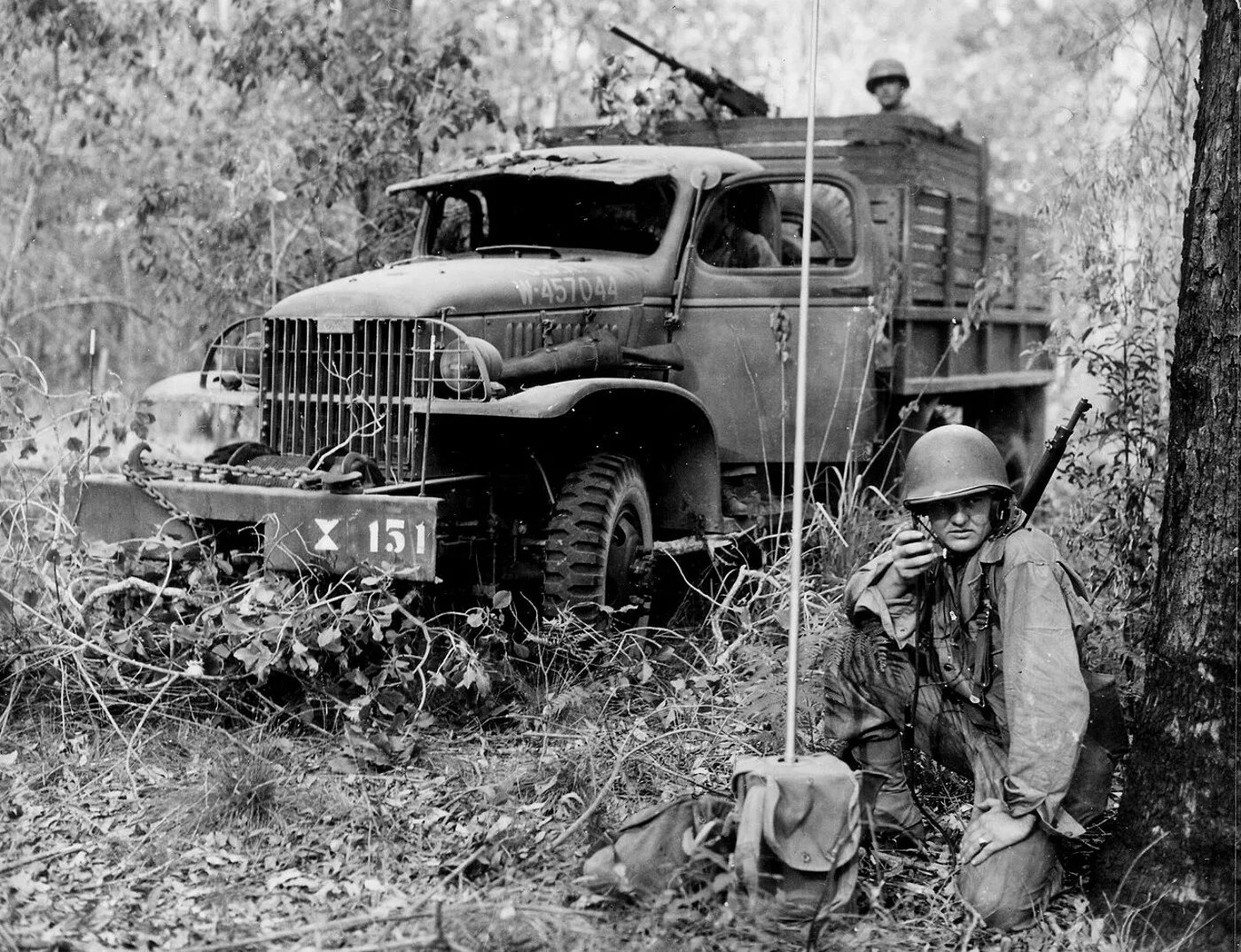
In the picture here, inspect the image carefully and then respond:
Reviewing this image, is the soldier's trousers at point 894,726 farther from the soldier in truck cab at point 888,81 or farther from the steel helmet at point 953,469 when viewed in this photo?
the soldier in truck cab at point 888,81

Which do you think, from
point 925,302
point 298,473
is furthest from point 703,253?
point 298,473

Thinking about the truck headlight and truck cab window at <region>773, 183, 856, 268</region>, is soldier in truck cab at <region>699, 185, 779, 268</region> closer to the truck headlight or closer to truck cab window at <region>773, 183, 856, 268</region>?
truck cab window at <region>773, 183, 856, 268</region>

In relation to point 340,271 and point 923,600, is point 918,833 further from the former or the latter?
point 340,271

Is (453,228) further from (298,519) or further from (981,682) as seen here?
(981,682)

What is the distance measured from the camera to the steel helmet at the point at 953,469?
3846mm

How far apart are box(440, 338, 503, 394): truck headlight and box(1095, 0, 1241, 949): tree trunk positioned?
A: 7.85 ft

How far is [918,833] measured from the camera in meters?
3.99

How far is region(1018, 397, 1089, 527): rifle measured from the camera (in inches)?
154

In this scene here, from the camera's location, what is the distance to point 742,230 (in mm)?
6852

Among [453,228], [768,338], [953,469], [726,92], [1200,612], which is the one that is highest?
[726,92]

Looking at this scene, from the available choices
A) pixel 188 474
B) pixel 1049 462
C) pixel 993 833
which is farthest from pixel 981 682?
pixel 188 474

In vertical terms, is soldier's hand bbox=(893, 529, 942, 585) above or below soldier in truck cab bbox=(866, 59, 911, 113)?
below

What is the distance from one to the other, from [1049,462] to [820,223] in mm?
3684

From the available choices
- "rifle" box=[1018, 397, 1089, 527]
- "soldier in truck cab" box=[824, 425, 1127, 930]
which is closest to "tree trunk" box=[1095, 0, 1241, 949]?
"soldier in truck cab" box=[824, 425, 1127, 930]
